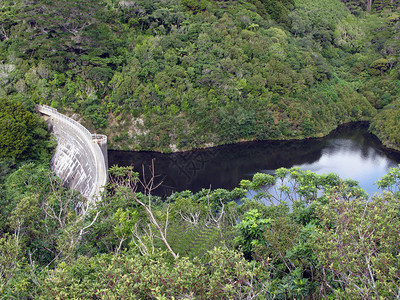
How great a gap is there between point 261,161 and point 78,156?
1983 centimetres

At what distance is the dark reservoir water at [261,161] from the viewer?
3591 cm

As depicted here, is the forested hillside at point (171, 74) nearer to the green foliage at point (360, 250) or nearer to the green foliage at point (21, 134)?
the green foliage at point (21, 134)

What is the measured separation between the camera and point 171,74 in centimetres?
4469

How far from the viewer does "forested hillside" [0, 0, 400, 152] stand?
44.0 m

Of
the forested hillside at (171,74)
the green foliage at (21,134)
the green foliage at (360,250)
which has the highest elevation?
the green foliage at (360,250)

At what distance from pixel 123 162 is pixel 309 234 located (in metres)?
31.5

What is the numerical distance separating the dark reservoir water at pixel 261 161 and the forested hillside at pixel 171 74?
186cm

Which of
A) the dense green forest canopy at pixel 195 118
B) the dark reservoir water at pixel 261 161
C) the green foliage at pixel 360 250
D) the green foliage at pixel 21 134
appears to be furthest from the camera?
the dark reservoir water at pixel 261 161

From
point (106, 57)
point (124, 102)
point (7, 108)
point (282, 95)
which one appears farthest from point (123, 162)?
point (282, 95)

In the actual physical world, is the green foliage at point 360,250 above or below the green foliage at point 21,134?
above

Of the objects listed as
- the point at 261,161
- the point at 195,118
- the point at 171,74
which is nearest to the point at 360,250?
the point at 261,161

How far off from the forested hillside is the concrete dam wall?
5177 millimetres

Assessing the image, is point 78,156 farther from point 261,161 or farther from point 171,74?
point 261,161

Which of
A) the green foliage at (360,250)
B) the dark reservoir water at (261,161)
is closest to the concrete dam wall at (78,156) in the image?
the dark reservoir water at (261,161)
